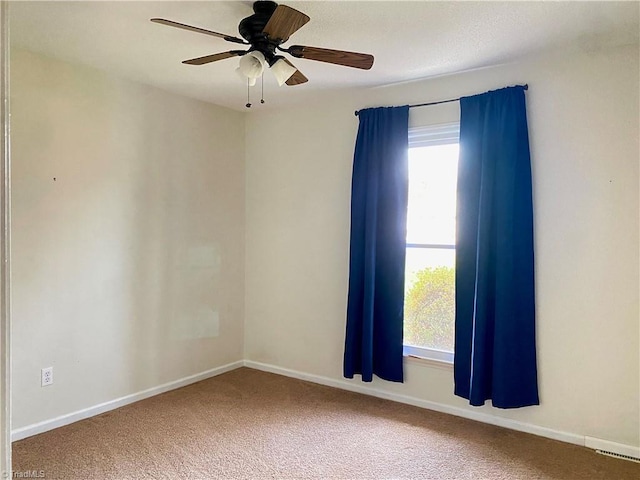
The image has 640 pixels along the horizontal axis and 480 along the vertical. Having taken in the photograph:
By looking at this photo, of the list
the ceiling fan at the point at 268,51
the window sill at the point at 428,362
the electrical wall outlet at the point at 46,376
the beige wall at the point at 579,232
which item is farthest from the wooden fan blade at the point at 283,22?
the electrical wall outlet at the point at 46,376

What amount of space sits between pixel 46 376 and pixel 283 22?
2.67 meters

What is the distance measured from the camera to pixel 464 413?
326 centimetres

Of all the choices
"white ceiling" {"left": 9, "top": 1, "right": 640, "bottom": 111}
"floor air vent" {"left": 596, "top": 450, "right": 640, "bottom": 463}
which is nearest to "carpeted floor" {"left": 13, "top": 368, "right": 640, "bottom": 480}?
"floor air vent" {"left": 596, "top": 450, "right": 640, "bottom": 463}

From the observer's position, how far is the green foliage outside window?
339 cm

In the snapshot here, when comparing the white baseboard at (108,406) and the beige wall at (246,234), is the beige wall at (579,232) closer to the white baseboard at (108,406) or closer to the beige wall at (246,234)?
the beige wall at (246,234)

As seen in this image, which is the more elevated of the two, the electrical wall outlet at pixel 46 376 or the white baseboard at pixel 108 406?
the electrical wall outlet at pixel 46 376

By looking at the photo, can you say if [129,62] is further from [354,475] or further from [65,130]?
[354,475]

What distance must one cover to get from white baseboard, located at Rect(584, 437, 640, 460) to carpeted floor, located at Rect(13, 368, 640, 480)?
9 centimetres

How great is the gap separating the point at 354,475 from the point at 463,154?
7.07 ft

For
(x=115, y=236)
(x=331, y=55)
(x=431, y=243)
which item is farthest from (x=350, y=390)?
(x=331, y=55)

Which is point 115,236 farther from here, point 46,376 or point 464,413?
point 464,413

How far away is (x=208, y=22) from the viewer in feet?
7.95

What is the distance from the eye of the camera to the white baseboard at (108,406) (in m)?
2.90

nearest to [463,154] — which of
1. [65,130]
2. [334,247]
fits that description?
[334,247]
